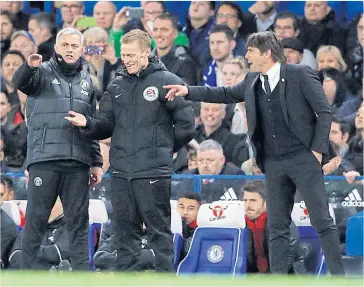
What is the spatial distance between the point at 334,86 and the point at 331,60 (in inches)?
15.6

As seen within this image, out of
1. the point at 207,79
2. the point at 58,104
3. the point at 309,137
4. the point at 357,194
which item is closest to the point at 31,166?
the point at 58,104

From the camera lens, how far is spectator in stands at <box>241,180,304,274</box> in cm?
1168

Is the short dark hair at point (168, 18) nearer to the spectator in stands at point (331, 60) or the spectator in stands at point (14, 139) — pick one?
the spectator in stands at point (331, 60)

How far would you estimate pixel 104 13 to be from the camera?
1575cm

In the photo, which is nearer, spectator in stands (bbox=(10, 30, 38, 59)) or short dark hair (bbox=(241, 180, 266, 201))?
short dark hair (bbox=(241, 180, 266, 201))

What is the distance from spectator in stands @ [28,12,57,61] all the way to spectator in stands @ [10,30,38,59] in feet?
0.27

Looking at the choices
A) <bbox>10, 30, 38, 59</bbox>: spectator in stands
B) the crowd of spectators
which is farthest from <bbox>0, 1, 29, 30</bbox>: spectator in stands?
<bbox>10, 30, 38, 59</bbox>: spectator in stands

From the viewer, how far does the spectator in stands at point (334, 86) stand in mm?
13836

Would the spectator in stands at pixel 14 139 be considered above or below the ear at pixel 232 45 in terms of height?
below

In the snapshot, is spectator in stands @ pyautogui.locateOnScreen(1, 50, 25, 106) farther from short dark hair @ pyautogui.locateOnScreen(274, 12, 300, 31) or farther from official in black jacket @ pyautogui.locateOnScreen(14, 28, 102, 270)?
official in black jacket @ pyautogui.locateOnScreen(14, 28, 102, 270)

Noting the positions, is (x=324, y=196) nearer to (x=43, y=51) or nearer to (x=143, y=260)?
(x=143, y=260)

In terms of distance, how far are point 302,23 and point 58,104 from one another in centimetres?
502

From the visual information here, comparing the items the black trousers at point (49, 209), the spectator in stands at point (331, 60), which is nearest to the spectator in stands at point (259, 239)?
the black trousers at point (49, 209)

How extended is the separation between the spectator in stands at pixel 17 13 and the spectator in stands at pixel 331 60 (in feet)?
14.8
